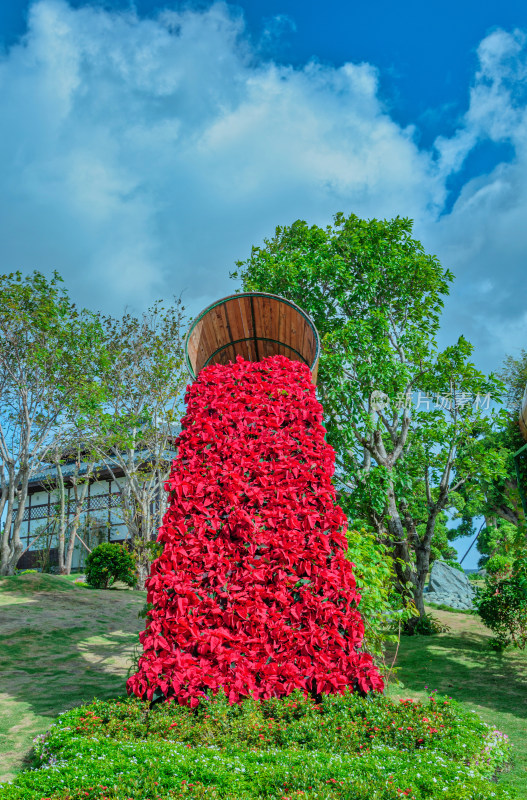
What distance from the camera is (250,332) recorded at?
6098mm

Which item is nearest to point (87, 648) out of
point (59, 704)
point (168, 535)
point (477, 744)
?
point (59, 704)

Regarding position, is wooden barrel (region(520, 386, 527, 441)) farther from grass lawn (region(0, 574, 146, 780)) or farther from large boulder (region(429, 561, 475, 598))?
large boulder (region(429, 561, 475, 598))

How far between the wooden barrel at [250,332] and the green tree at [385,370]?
8.62 ft

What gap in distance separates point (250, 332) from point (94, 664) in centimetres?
474

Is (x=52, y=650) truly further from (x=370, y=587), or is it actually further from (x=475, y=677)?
(x=475, y=677)

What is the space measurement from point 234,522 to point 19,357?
10200 mm

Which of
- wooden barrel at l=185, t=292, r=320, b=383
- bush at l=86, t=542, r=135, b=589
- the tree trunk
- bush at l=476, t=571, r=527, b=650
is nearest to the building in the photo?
bush at l=86, t=542, r=135, b=589

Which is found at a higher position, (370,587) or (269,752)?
(370,587)

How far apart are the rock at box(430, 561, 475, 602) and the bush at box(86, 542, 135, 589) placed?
8.93m

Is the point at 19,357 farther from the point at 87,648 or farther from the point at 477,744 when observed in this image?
the point at 477,744

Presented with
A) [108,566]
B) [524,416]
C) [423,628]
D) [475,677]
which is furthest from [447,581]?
[524,416]

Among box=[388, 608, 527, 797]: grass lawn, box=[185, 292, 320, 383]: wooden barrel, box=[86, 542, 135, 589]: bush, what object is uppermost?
box=[185, 292, 320, 383]: wooden barrel

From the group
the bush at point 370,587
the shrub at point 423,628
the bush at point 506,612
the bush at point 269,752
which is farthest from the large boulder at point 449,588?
the bush at point 269,752

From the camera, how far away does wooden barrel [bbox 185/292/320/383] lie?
5664 mm
